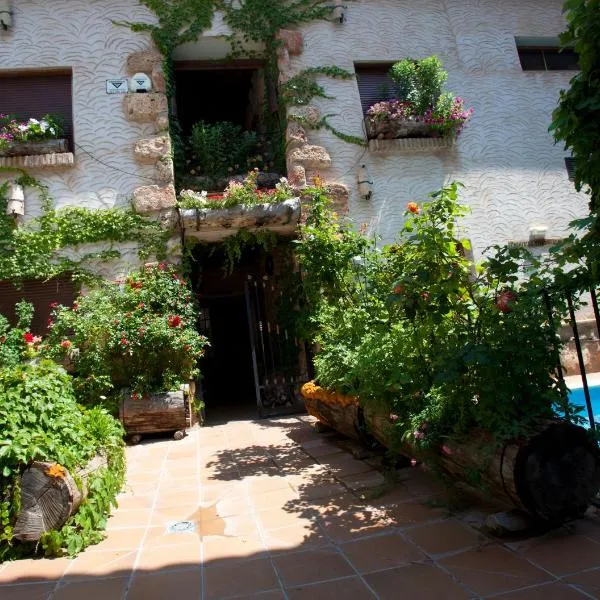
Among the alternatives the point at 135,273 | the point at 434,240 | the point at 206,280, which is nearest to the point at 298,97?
the point at 135,273

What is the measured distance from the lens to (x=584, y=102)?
214 centimetres

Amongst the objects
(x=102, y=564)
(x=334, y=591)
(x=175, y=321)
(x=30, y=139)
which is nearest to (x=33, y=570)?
(x=102, y=564)

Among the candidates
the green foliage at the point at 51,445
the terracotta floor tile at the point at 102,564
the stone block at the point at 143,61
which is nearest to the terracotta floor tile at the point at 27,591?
the terracotta floor tile at the point at 102,564

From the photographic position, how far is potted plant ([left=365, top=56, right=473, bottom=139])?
712 centimetres

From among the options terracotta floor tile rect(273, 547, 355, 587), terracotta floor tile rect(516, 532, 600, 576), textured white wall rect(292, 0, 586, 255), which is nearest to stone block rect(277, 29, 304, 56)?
textured white wall rect(292, 0, 586, 255)

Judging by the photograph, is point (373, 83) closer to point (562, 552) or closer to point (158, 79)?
point (158, 79)

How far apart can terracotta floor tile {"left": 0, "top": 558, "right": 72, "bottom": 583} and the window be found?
30.4 feet

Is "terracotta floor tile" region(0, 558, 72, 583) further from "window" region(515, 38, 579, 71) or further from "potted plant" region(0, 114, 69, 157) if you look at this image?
"window" region(515, 38, 579, 71)

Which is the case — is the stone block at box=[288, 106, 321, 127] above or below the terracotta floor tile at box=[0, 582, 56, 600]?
above

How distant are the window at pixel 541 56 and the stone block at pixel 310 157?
408 centimetres

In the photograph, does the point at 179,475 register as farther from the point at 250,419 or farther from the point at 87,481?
the point at 250,419

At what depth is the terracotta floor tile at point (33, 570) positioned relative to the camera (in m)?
2.38

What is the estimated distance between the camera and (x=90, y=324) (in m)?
5.66

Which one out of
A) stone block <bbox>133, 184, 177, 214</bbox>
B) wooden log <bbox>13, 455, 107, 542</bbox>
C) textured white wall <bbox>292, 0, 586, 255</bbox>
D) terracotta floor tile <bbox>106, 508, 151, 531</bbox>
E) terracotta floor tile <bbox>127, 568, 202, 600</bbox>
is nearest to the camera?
terracotta floor tile <bbox>127, 568, 202, 600</bbox>
